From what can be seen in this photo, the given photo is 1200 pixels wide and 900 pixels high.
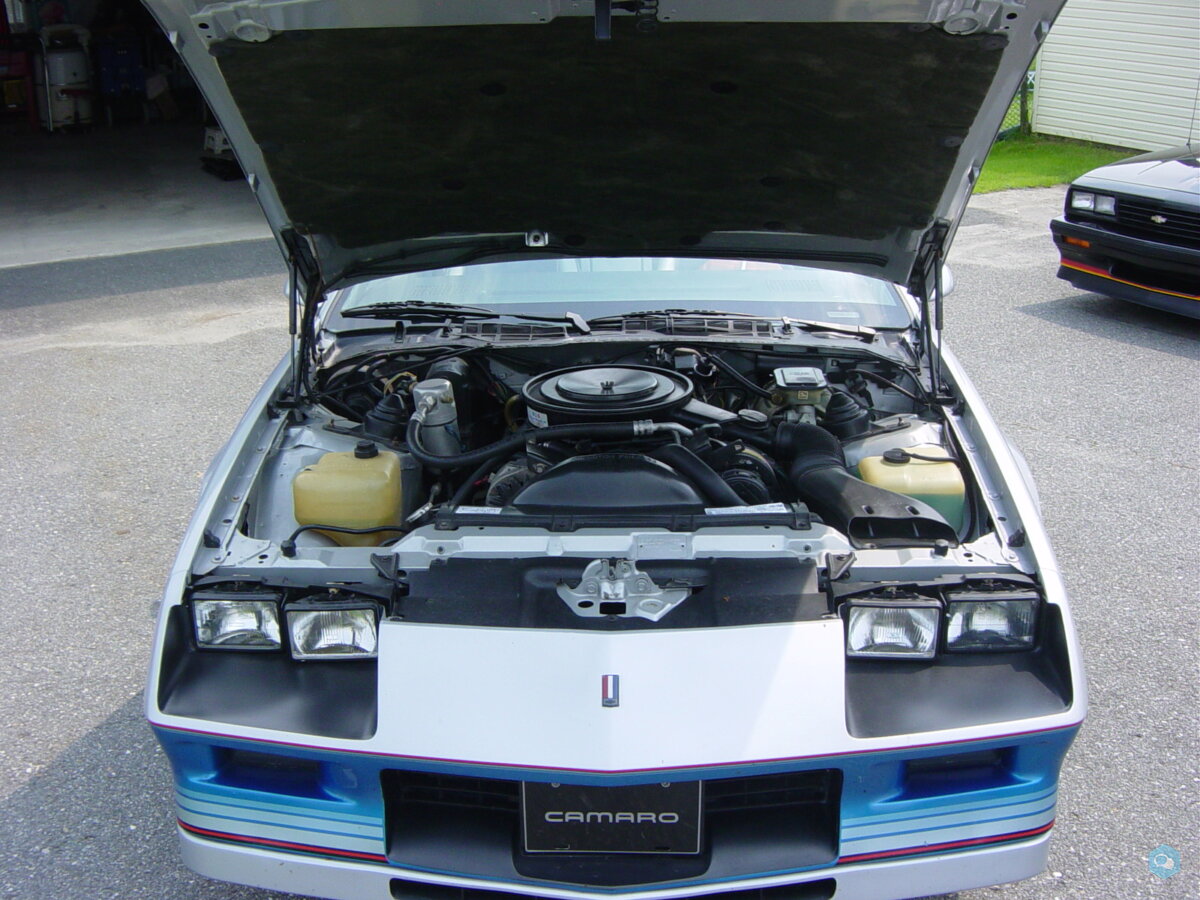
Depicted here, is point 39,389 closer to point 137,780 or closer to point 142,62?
point 137,780

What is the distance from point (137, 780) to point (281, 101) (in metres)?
1.96

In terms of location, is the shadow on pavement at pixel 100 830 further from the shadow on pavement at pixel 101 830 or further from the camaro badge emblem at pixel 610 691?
the camaro badge emblem at pixel 610 691

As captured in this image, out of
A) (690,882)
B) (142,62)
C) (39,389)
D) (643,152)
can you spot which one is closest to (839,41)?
(643,152)

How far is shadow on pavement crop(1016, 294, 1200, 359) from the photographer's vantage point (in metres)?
6.74

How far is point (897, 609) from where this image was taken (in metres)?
2.24

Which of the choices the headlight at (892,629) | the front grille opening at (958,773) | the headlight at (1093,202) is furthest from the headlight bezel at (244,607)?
the headlight at (1093,202)

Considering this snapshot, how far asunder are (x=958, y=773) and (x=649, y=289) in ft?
6.46

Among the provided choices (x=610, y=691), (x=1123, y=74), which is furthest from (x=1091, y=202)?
(x=1123, y=74)

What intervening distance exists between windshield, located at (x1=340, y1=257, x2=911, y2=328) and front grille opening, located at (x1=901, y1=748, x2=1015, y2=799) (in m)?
1.73

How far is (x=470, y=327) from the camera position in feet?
11.4

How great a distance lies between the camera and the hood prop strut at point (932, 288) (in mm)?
3045

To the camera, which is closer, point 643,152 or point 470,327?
point 643,152

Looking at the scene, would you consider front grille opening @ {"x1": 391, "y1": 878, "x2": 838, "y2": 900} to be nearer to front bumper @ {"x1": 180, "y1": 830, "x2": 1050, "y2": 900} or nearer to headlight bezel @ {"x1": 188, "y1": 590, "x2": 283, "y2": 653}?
A: front bumper @ {"x1": 180, "y1": 830, "x2": 1050, "y2": 900}

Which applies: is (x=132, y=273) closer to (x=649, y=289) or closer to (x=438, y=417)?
(x=649, y=289)
